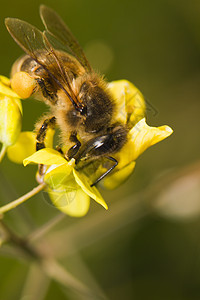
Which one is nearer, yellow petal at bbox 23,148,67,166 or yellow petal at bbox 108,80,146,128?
yellow petal at bbox 23,148,67,166

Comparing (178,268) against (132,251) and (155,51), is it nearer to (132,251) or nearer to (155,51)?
(132,251)

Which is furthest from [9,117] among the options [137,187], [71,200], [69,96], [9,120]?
[137,187]

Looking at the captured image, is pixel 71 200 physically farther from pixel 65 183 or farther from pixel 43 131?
pixel 43 131

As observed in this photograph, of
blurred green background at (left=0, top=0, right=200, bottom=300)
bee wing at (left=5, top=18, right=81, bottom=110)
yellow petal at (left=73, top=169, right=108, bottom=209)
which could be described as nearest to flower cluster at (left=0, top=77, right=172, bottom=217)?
yellow petal at (left=73, top=169, right=108, bottom=209)

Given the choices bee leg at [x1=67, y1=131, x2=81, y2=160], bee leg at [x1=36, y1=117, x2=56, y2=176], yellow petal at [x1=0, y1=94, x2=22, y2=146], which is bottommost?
bee leg at [x1=67, y1=131, x2=81, y2=160]

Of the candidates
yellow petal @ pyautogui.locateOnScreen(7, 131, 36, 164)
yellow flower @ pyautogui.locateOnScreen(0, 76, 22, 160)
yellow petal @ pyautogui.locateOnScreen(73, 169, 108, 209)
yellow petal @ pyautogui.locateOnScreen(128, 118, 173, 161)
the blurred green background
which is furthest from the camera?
the blurred green background

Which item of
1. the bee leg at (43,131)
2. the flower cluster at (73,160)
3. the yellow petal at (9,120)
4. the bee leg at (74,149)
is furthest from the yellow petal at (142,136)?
the yellow petal at (9,120)

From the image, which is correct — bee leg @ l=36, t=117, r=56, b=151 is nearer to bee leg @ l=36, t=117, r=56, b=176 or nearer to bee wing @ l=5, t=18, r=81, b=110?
bee leg @ l=36, t=117, r=56, b=176
